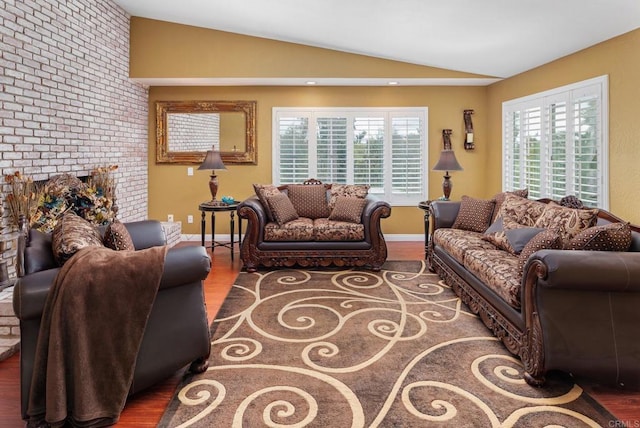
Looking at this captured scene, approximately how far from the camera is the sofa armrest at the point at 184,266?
6.95ft

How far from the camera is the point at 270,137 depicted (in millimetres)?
6352

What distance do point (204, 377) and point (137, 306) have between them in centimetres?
69

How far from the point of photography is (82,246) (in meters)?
2.12

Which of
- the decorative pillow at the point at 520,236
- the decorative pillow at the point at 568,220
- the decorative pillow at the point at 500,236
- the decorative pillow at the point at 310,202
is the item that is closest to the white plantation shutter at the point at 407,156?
the decorative pillow at the point at 310,202

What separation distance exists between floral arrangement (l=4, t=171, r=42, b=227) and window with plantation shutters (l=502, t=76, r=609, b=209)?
5270 mm

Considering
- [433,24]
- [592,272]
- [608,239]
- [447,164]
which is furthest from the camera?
[447,164]

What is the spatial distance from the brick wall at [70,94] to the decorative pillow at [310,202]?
2391 mm

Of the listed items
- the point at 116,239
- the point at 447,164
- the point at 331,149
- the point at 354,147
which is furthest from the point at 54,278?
the point at 354,147

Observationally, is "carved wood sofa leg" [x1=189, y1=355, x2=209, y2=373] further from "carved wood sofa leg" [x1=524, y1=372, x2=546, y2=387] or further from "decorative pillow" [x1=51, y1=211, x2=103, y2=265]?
"carved wood sofa leg" [x1=524, y1=372, x2=546, y2=387]

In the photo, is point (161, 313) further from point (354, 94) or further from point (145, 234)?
point (354, 94)

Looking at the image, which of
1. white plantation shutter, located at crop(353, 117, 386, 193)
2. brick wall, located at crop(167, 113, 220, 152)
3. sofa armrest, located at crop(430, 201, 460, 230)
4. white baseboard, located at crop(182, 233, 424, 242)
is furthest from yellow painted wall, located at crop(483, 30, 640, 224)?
brick wall, located at crop(167, 113, 220, 152)

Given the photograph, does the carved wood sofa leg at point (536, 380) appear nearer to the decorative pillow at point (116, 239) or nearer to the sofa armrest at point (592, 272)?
the sofa armrest at point (592, 272)

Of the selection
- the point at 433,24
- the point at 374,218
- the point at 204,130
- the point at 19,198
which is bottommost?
the point at 374,218

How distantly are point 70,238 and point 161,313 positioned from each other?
611mm
